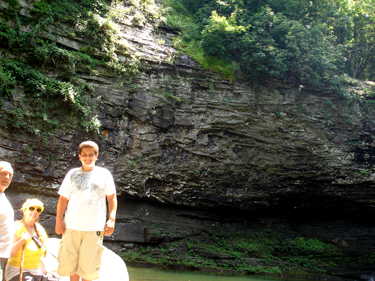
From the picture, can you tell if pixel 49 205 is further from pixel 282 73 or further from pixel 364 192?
pixel 364 192

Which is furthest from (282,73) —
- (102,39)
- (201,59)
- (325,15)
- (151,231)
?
(151,231)

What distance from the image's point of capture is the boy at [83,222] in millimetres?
2611

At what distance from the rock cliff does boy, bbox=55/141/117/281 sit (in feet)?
19.6

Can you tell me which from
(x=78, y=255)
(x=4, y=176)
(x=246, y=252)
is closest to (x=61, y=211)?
(x=78, y=255)

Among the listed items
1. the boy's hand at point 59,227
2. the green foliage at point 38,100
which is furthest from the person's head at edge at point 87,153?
the green foliage at point 38,100

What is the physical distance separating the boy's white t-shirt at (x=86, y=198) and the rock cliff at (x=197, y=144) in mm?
5965

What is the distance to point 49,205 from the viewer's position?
27.4 feet

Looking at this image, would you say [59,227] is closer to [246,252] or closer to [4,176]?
[4,176]

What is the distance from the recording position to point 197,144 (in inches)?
410

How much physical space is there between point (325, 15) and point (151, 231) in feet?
40.0

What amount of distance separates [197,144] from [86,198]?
310 inches

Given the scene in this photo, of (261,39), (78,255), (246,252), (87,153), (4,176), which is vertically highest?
(261,39)

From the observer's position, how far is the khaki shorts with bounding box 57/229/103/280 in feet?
8.55

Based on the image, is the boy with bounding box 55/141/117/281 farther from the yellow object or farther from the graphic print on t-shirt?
the yellow object
